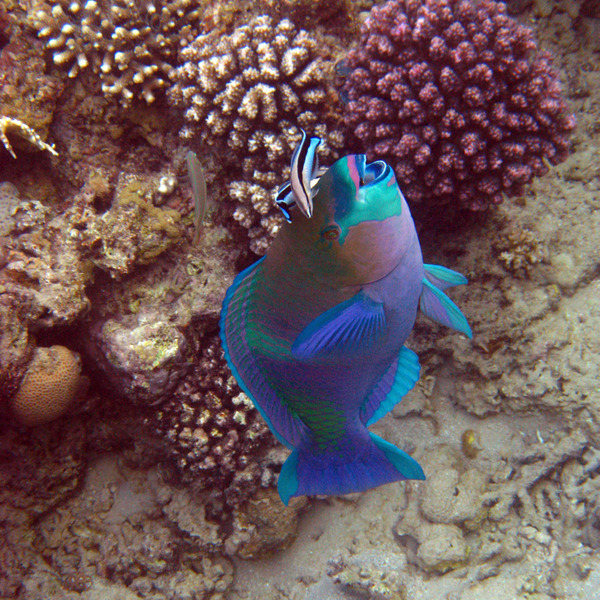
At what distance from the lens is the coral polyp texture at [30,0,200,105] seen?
2.98 meters

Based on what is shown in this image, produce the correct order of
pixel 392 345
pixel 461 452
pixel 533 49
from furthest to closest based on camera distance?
pixel 461 452 → pixel 533 49 → pixel 392 345

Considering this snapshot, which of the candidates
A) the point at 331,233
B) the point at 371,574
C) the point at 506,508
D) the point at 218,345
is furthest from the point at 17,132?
the point at 506,508

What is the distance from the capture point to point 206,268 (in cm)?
297

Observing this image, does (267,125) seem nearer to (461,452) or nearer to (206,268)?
(206,268)

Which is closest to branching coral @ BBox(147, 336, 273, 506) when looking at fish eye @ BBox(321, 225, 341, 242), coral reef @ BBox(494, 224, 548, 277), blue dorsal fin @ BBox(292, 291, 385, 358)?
blue dorsal fin @ BBox(292, 291, 385, 358)

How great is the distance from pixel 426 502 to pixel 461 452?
1.62 ft

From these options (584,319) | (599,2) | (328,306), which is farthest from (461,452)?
(599,2)

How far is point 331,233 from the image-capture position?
145 centimetres

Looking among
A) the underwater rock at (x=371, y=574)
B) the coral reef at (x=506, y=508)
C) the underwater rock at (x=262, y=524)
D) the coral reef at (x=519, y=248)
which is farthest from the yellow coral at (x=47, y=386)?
the coral reef at (x=519, y=248)

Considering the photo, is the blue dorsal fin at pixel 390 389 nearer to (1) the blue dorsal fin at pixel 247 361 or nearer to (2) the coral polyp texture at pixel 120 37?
(1) the blue dorsal fin at pixel 247 361

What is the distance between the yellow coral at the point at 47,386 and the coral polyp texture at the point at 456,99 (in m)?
2.58

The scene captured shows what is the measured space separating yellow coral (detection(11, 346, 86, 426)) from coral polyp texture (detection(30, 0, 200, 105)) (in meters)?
1.90

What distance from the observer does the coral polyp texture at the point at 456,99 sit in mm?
2650

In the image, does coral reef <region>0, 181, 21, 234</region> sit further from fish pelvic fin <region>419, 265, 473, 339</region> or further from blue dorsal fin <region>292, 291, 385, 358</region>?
fish pelvic fin <region>419, 265, 473, 339</region>
